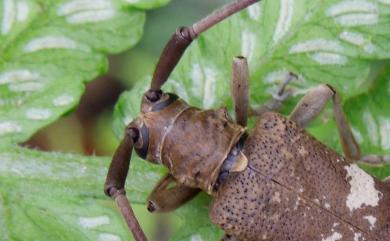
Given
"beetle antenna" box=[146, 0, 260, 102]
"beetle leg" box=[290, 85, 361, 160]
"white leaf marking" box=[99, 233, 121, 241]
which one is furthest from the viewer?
"beetle leg" box=[290, 85, 361, 160]

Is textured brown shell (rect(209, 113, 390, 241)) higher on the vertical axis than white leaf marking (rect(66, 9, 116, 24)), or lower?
lower

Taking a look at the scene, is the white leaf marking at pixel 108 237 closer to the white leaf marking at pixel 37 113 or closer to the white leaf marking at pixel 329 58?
the white leaf marking at pixel 37 113

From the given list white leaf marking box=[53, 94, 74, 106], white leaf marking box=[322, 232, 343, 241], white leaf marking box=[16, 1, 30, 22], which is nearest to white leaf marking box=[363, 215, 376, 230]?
white leaf marking box=[322, 232, 343, 241]

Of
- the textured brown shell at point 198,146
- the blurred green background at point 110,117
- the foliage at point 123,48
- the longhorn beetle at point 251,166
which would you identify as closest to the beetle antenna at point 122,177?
the longhorn beetle at point 251,166

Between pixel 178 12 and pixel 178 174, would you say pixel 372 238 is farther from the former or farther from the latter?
pixel 178 12

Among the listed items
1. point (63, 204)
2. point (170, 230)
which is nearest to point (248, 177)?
point (63, 204)

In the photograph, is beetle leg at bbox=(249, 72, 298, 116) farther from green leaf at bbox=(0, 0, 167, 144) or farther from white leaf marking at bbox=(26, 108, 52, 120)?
white leaf marking at bbox=(26, 108, 52, 120)

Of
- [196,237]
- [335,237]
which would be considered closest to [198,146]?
[196,237]
